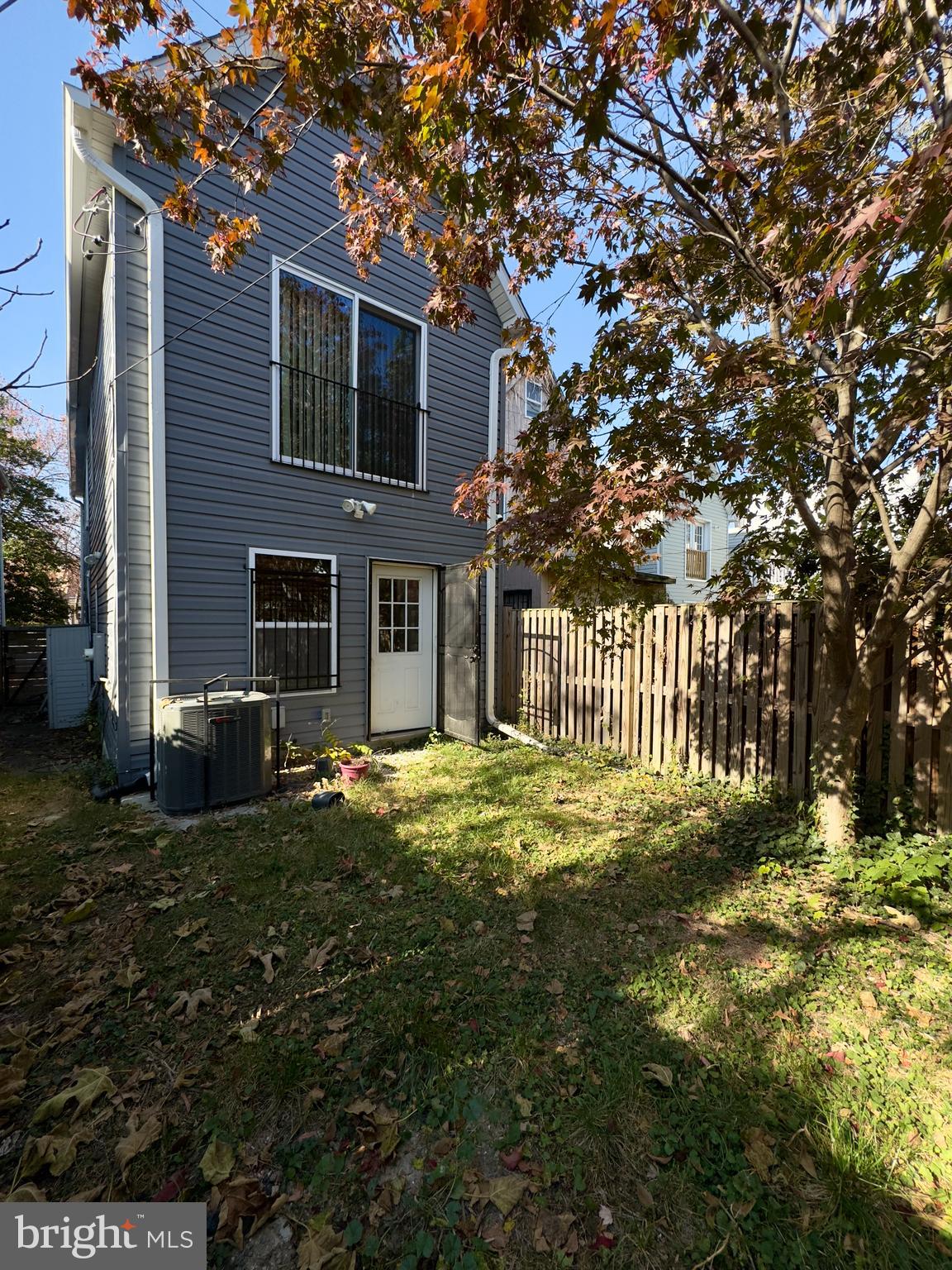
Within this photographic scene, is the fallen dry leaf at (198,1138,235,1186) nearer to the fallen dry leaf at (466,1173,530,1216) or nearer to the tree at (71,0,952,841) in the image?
the fallen dry leaf at (466,1173,530,1216)

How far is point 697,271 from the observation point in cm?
384

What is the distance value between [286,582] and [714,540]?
58.0 ft

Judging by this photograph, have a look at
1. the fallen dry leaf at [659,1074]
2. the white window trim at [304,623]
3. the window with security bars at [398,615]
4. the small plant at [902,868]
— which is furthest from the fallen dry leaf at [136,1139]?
the window with security bars at [398,615]

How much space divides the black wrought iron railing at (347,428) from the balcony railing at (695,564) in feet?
44.5

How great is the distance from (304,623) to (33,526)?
18.3 m

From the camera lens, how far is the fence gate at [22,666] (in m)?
10.5

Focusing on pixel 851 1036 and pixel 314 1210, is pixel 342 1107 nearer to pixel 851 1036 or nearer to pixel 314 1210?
pixel 314 1210

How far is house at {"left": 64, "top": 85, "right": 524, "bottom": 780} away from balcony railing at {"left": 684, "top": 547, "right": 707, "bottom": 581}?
40.4ft

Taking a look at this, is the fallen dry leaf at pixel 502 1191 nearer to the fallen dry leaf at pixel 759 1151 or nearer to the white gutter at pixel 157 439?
the fallen dry leaf at pixel 759 1151

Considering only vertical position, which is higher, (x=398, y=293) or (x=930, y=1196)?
(x=398, y=293)

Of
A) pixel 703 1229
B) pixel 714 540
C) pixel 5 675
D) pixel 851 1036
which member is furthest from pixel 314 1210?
pixel 714 540

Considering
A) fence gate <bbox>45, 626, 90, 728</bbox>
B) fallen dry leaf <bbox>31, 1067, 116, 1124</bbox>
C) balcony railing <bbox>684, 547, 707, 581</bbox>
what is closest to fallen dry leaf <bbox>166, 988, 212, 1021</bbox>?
fallen dry leaf <bbox>31, 1067, 116, 1124</bbox>

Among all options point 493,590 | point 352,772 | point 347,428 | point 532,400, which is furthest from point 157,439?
point 532,400

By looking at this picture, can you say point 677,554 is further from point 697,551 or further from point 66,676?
point 66,676
